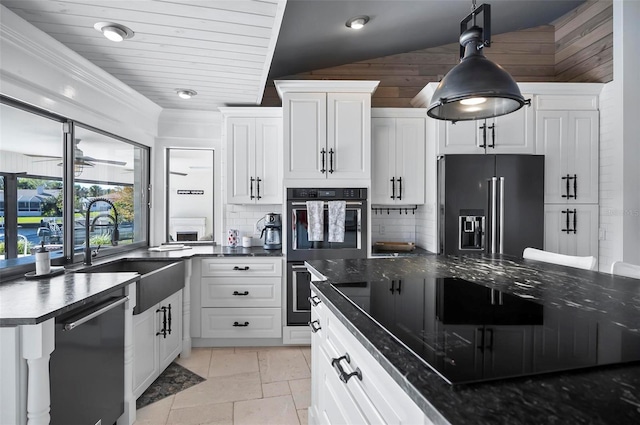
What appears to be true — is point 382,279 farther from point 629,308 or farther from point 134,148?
point 134,148

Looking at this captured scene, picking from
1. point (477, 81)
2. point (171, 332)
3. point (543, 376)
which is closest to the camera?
point (543, 376)

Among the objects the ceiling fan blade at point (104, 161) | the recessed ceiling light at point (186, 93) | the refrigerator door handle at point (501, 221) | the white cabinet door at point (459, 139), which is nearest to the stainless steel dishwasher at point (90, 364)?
the ceiling fan blade at point (104, 161)

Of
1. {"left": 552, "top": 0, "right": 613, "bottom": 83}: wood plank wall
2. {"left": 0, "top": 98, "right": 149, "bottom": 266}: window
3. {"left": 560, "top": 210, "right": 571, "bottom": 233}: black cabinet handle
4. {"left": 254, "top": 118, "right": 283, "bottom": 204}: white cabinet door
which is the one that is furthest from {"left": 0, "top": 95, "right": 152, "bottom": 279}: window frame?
{"left": 552, "top": 0, "right": 613, "bottom": 83}: wood plank wall

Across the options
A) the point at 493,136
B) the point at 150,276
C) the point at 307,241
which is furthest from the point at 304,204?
the point at 493,136

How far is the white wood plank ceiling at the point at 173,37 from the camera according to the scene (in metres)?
1.84

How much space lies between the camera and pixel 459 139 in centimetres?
333

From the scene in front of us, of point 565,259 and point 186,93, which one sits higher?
point 186,93

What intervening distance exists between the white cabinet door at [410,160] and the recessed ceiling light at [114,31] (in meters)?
2.46

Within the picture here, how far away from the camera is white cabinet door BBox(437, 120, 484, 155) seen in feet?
10.9

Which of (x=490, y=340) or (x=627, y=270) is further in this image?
(x=627, y=270)

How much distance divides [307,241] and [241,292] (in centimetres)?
78

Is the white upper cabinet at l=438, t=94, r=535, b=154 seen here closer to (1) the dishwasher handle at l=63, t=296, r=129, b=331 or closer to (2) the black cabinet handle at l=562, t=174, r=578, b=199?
(2) the black cabinet handle at l=562, t=174, r=578, b=199

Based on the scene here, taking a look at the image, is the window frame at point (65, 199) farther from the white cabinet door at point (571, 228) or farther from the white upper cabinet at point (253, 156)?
the white cabinet door at point (571, 228)

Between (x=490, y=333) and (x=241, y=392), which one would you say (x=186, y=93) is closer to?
(x=241, y=392)
